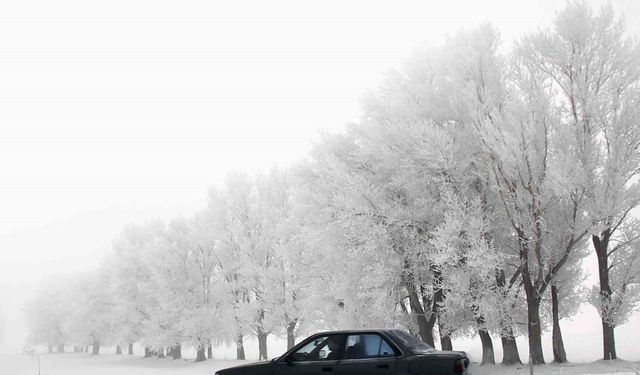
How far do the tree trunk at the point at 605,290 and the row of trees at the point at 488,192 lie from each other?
6 centimetres

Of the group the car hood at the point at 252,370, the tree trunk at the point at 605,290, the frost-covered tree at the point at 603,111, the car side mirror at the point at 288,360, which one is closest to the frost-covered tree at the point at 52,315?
the tree trunk at the point at 605,290

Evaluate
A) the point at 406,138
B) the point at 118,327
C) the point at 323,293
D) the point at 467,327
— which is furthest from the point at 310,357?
the point at 118,327

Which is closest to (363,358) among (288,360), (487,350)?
(288,360)

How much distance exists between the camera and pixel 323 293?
26469 mm

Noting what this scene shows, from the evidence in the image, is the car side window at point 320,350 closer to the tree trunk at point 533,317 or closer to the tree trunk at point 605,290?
the tree trunk at point 533,317

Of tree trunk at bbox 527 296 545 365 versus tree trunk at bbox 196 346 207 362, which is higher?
tree trunk at bbox 527 296 545 365

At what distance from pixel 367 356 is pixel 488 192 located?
49.6 feet

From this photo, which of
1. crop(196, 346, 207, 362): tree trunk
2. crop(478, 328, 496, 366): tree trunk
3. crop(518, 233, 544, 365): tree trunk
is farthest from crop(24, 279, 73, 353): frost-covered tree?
crop(518, 233, 544, 365): tree trunk

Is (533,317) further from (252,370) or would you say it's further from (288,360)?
(252,370)

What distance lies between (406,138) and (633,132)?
820 cm

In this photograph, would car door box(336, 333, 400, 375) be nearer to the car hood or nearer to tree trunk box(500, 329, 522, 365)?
the car hood

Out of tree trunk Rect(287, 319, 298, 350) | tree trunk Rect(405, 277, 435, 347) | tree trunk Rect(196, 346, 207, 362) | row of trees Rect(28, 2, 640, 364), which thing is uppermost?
row of trees Rect(28, 2, 640, 364)

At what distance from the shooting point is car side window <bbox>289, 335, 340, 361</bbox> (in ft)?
29.6

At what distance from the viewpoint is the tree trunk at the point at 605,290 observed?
1898 centimetres
